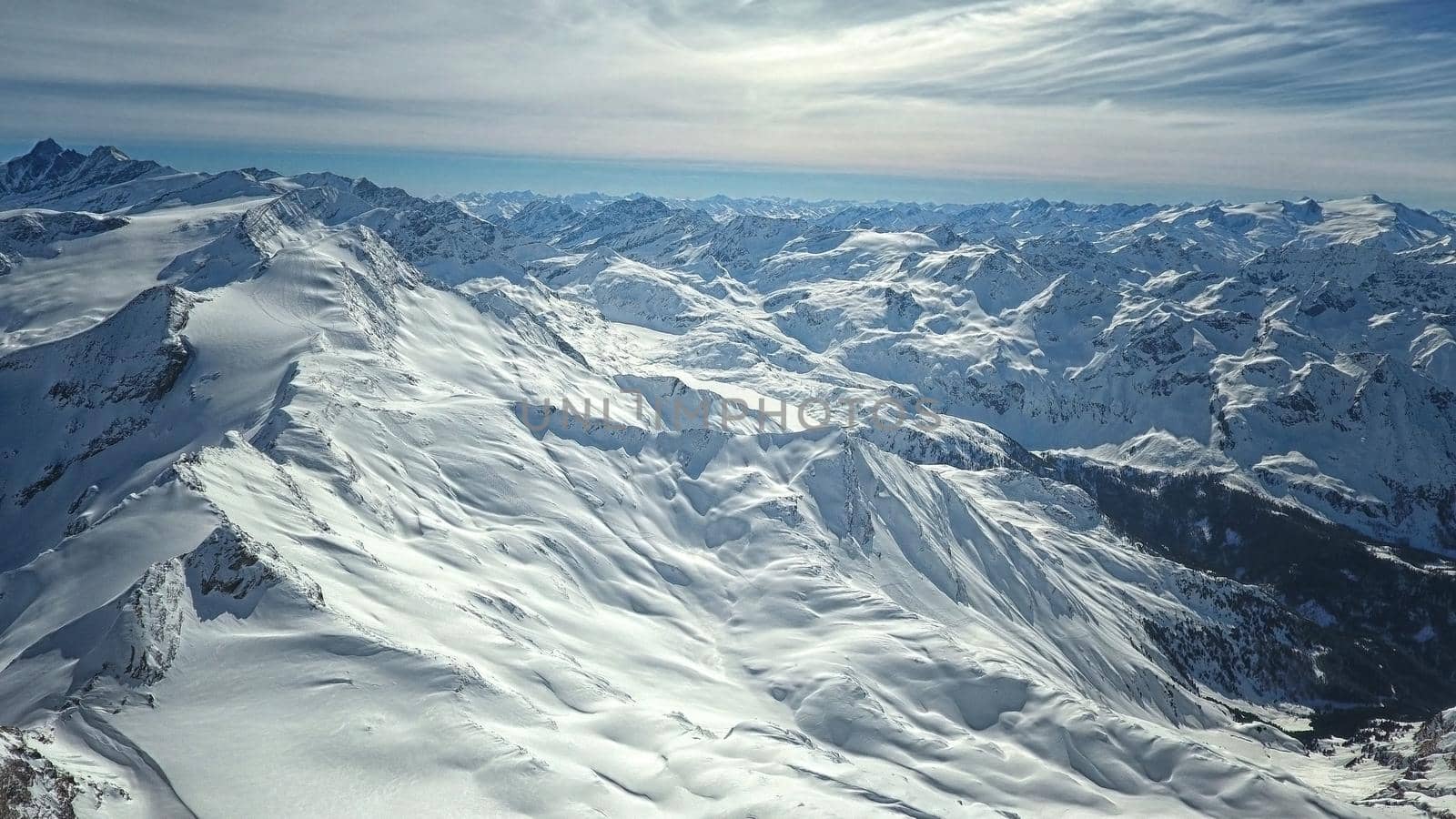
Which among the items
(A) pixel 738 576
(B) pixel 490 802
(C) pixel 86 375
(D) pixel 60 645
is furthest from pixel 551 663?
(C) pixel 86 375

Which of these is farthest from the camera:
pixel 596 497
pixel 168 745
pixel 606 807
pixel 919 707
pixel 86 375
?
pixel 596 497

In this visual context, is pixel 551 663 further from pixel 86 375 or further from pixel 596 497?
pixel 86 375

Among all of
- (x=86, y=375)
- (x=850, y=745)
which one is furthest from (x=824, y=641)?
(x=86, y=375)

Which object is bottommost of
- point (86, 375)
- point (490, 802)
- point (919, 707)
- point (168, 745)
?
point (919, 707)

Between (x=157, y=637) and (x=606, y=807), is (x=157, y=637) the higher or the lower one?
the higher one

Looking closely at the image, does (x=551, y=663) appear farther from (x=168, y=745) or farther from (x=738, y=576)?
(x=738, y=576)

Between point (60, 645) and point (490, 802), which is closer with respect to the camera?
point (490, 802)

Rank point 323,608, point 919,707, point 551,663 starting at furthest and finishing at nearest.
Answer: point 919,707 → point 551,663 → point 323,608

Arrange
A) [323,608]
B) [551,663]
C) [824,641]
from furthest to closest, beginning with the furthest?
1. [824,641]
2. [551,663]
3. [323,608]

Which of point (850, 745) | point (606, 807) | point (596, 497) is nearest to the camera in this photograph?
point (606, 807)
